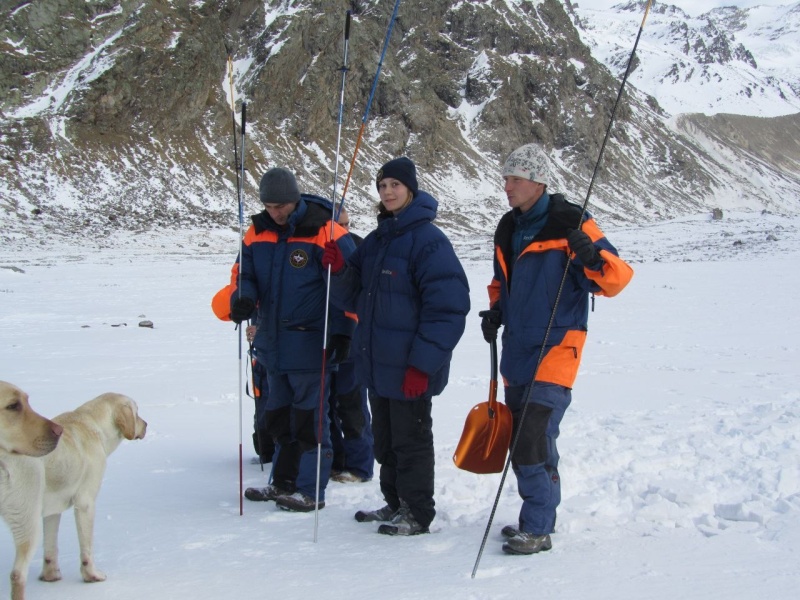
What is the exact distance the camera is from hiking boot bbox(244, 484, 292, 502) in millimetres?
4879

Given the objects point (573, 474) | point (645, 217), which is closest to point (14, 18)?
point (573, 474)

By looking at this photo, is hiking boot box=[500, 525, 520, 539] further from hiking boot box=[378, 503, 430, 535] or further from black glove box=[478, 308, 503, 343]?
black glove box=[478, 308, 503, 343]

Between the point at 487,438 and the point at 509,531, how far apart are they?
0.52 m

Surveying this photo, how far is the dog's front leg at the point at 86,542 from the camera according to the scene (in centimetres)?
340

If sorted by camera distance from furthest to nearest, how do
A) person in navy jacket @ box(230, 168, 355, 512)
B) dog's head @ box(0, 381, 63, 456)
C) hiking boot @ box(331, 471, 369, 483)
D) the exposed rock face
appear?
the exposed rock face
hiking boot @ box(331, 471, 369, 483)
person in navy jacket @ box(230, 168, 355, 512)
dog's head @ box(0, 381, 63, 456)

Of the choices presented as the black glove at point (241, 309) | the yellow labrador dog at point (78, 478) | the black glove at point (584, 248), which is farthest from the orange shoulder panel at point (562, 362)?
the yellow labrador dog at point (78, 478)

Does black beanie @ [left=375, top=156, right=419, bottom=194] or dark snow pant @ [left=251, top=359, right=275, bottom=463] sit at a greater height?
black beanie @ [left=375, top=156, right=419, bottom=194]

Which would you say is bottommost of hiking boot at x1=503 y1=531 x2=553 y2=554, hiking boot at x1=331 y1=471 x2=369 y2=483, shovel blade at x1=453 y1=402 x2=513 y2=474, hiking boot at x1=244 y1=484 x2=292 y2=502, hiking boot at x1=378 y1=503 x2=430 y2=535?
hiking boot at x1=331 y1=471 x2=369 y2=483

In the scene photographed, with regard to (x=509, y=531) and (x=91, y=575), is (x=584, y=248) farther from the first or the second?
(x=91, y=575)

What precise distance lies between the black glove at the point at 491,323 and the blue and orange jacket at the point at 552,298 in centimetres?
16

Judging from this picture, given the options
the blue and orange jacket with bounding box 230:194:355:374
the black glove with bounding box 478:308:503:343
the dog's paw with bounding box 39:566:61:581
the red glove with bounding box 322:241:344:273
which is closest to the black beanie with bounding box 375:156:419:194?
the red glove with bounding box 322:241:344:273

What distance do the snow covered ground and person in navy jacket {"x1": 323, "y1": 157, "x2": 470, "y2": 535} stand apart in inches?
12.6

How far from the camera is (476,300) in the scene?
60.3ft

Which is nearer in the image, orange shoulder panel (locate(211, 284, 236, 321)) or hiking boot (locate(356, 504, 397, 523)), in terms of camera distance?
hiking boot (locate(356, 504, 397, 523))
